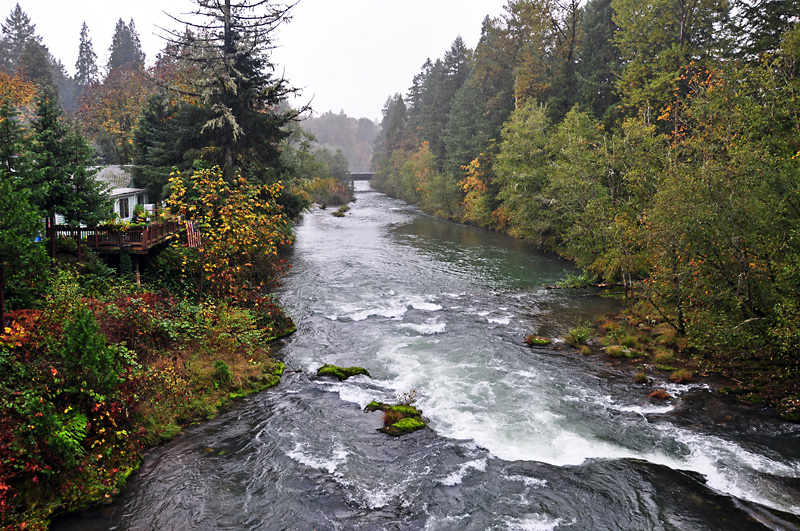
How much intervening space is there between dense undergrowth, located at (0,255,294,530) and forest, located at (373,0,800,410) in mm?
15446

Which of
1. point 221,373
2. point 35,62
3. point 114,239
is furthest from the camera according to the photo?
point 35,62

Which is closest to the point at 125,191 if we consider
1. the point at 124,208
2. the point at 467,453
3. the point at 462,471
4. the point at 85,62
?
the point at 124,208

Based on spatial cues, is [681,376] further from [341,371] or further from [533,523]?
[341,371]

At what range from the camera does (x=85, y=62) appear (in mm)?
115188

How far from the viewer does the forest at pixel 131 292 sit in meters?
10.5

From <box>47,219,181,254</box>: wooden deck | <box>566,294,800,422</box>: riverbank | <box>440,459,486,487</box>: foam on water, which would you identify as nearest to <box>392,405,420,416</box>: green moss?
<box>440,459,486,487</box>: foam on water

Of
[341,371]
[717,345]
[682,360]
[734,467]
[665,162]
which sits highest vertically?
[665,162]

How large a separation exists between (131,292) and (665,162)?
2302cm

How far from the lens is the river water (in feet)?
33.9

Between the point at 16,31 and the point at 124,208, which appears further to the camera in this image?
the point at 16,31

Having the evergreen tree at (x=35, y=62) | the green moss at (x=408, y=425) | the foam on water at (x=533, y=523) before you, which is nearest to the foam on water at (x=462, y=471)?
the foam on water at (x=533, y=523)

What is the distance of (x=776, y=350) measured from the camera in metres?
14.8

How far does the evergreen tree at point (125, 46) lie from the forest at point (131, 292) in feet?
255

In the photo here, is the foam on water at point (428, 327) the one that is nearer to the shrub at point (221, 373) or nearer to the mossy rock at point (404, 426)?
the mossy rock at point (404, 426)
